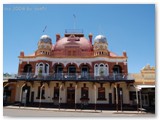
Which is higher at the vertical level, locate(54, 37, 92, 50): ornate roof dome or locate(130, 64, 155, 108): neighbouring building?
locate(54, 37, 92, 50): ornate roof dome

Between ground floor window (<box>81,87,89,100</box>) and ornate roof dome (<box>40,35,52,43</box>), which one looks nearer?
ground floor window (<box>81,87,89,100</box>)

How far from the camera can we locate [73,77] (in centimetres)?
2052

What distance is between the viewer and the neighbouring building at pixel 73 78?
66.4 ft

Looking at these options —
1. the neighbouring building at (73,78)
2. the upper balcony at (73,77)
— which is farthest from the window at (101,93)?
the upper balcony at (73,77)

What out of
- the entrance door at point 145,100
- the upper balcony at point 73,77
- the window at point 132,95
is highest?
the upper balcony at point 73,77

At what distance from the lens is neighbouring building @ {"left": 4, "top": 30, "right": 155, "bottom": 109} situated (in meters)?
20.2

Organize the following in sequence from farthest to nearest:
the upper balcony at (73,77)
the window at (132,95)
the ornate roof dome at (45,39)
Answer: the ornate roof dome at (45,39)
the window at (132,95)
the upper balcony at (73,77)

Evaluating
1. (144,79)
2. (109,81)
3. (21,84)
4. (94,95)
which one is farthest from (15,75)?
(144,79)

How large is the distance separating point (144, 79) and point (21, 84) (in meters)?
12.9

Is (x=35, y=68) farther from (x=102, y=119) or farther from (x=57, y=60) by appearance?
(x=102, y=119)

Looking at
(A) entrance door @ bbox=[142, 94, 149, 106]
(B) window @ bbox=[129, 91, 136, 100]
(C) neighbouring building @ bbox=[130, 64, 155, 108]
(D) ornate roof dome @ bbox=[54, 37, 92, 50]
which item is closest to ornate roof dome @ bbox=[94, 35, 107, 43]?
(D) ornate roof dome @ bbox=[54, 37, 92, 50]

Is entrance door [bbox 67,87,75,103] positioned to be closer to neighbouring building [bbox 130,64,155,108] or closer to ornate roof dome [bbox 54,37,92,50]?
ornate roof dome [bbox 54,37,92,50]

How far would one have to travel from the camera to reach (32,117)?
39.8 feet

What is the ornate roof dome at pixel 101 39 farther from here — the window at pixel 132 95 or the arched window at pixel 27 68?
the arched window at pixel 27 68
